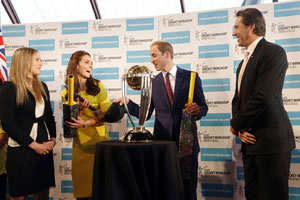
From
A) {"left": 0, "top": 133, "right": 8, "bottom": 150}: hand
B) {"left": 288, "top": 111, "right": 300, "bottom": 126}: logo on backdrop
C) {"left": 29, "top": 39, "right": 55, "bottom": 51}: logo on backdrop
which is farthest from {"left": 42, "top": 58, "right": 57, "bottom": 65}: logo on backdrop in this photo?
{"left": 288, "top": 111, "right": 300, "bottom": 126}: logo on backdrop

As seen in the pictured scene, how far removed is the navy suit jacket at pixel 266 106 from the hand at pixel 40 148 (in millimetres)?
1655

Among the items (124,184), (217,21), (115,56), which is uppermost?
(217,21)

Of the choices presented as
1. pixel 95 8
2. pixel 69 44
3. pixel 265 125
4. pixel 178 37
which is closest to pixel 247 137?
pixel 265 125

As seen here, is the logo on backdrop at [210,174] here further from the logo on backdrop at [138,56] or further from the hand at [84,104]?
the hand at [84,104]

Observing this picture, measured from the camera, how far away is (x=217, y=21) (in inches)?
145

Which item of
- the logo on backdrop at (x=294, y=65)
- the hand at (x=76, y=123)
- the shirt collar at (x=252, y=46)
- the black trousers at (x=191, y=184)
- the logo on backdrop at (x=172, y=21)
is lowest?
the black trousers at (x=191, y=184)

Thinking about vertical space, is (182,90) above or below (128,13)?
below

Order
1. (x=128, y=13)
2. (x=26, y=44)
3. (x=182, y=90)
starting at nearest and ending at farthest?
1. (x=182, y=90)
2. (x=26, y=44)
3. (x=128, y=13)

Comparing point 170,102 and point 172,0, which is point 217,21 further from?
point 172,0

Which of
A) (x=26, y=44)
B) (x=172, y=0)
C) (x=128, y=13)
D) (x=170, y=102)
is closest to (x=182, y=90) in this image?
(x=170, y=102)

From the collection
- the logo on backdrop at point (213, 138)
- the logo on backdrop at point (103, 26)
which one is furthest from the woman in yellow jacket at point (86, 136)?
the logo on backdrop at point (213, 138)

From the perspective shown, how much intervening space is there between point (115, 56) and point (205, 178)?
1.89m

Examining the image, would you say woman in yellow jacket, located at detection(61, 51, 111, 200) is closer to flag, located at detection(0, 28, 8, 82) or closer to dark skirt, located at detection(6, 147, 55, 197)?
dark skirt, located at detection(6, 147, 55, 197)

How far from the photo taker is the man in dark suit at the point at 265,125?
2.21 metres
